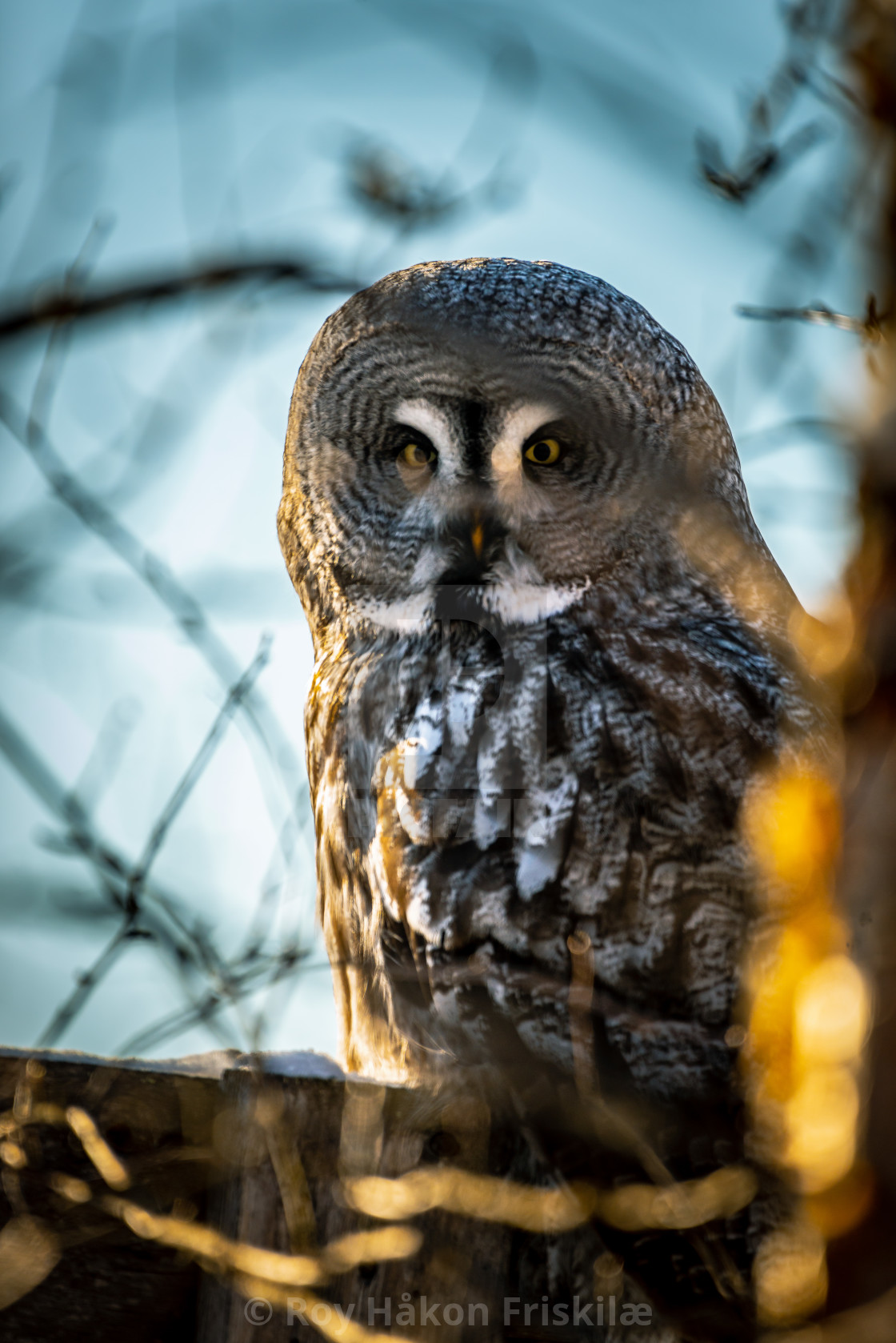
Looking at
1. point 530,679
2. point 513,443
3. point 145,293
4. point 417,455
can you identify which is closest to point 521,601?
point 530,679

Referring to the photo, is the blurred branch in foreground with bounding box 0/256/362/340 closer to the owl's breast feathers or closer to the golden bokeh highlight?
the golden bokeh highlight

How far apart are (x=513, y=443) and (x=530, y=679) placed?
0.62 metres

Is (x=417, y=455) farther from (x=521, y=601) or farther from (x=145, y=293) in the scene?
(x=145, y=293)

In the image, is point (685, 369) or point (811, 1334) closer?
point (811, 1334)

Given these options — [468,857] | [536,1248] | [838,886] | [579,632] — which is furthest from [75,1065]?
[579,632]

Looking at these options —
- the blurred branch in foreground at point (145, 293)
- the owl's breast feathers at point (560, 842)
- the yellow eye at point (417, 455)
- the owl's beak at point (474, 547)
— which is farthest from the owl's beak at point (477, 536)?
the blurred branch in foreground at point (145, 293)

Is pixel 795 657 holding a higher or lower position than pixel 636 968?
higher

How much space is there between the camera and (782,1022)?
107cm

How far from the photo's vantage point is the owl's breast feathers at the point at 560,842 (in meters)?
2.00

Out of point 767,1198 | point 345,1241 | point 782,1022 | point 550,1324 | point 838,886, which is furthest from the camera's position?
point 767,1198

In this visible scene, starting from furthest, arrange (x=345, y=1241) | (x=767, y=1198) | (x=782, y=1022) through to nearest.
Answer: (x=767, y=1198) < (x=345, y=1241) < (x=782, y=1022)

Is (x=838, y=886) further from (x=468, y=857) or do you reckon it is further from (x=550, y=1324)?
(x=468, y=857)

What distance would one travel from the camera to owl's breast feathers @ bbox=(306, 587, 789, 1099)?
1995mm

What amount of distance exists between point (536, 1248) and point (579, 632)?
1201mm
